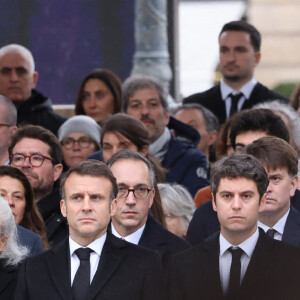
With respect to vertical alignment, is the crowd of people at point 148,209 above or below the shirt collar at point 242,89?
below

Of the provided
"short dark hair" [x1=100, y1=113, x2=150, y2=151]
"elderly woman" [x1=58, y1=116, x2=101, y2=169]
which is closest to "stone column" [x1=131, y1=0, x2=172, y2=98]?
"elderly woman" [x1=58, y1=116, x2=101, y2=169]

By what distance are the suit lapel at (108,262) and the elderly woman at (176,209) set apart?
189 centimetres

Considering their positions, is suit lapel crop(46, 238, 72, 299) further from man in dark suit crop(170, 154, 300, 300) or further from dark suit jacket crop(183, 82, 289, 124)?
dark suit jacket crop(183, 82, 289, 124)

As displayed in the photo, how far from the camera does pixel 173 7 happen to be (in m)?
15.9

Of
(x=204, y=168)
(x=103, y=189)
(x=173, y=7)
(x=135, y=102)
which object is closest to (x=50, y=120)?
(x=135, y=102)

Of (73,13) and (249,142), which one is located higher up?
(73,13)

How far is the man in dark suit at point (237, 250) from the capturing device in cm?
653

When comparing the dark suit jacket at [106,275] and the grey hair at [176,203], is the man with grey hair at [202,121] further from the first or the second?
the dark suit jacket at [106,275]

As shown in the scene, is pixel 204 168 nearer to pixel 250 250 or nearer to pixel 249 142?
pixel 249 142

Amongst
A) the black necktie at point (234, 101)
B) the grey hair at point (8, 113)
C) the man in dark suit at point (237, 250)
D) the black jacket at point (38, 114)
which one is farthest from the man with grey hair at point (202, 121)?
the man in dark suit at point (237, 250)

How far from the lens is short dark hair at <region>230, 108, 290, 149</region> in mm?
8641

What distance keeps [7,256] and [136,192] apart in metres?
0.91

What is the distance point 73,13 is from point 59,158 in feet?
23.9

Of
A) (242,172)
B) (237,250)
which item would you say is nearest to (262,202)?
(242,172)
